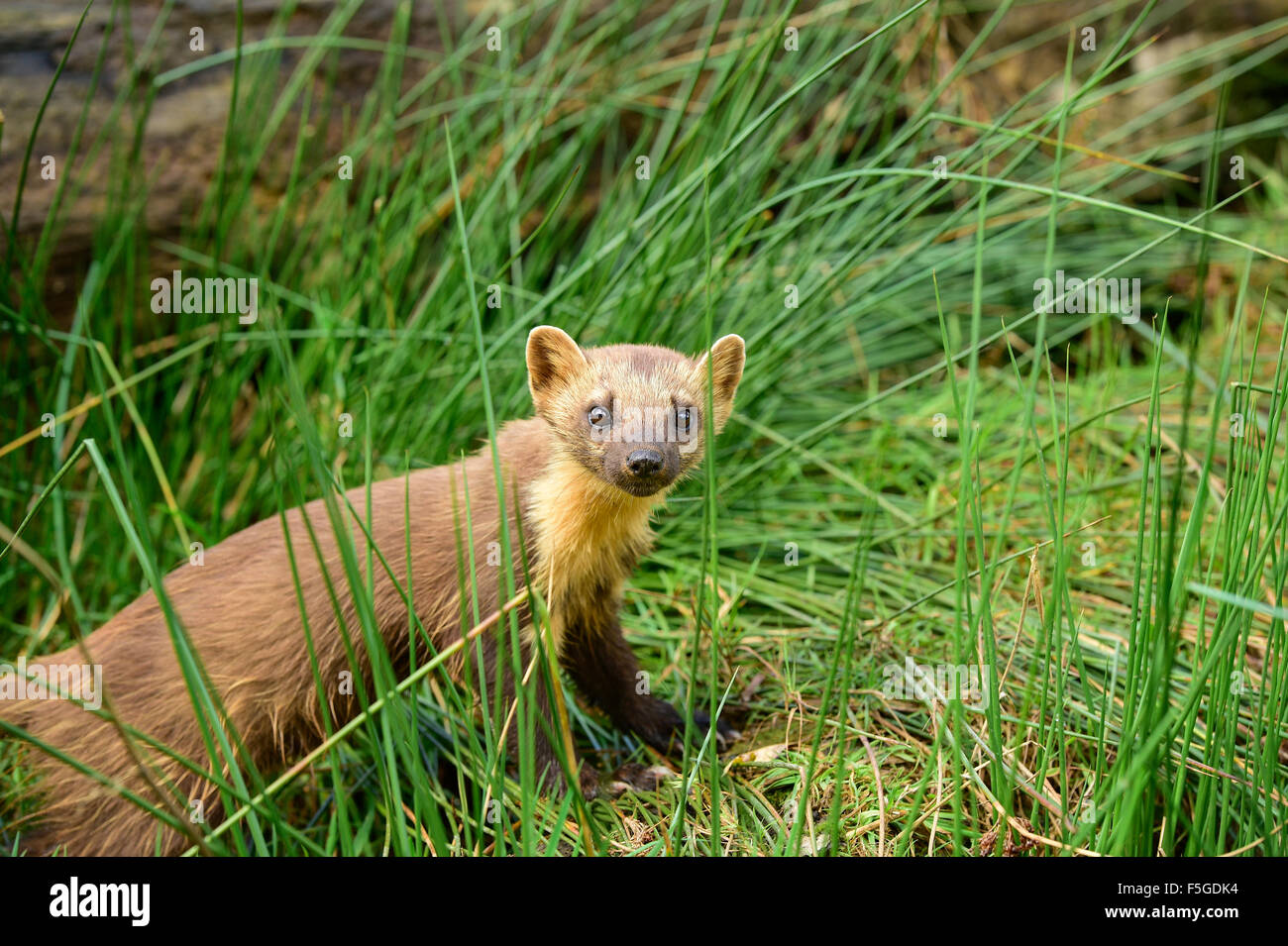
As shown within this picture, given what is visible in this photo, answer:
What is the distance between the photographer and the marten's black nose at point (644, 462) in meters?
3.23

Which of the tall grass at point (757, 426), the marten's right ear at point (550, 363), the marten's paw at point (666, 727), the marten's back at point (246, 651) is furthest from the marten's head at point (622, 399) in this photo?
the marten's paw at point (666, 727)

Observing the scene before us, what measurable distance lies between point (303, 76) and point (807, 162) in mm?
2825

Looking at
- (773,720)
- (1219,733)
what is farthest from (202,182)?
(1219,733)

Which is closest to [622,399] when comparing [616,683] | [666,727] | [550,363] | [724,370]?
[550,363]

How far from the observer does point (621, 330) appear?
15.5 ft

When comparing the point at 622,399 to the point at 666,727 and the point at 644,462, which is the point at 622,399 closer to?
the point at 644,462

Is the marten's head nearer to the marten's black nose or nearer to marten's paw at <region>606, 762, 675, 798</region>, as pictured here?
the marten's black nose

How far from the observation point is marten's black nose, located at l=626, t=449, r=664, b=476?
323 cm

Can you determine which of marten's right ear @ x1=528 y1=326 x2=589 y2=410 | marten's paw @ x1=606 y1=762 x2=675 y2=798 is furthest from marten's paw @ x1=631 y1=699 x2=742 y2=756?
marten's right ear @ x1=528 y1=326 x2=589 y2=410

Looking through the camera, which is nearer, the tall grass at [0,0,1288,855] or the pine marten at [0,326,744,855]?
the tall grass at [0,0,1288,855]

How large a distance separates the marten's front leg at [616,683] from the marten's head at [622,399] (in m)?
0.68

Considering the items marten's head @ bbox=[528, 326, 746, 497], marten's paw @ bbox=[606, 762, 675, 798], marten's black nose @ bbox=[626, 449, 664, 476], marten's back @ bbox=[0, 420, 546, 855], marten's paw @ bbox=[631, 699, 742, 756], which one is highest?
marten's head @ bbox=[528, 326, 746, 497]

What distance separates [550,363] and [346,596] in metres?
1.08

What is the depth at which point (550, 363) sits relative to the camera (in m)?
3.56
